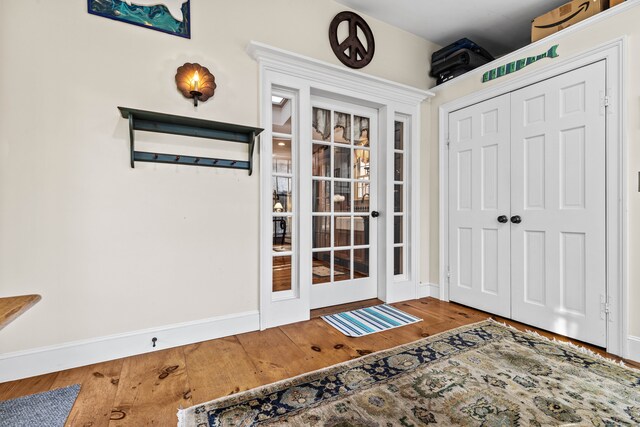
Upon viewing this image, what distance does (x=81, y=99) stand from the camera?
1.78 m

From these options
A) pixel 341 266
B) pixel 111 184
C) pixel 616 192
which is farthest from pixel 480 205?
pixel 111 184

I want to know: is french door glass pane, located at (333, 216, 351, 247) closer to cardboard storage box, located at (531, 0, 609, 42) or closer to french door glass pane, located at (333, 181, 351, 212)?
french door glass pane, located at (333, 181, 351, 212)

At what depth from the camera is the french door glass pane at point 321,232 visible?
2.75 m

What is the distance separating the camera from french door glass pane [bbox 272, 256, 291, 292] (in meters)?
2.44

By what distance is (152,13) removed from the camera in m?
1.95

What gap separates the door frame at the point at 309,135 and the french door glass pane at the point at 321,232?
0.88ft

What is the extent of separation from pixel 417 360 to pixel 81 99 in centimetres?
262

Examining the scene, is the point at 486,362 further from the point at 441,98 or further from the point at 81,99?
the point at 81,99

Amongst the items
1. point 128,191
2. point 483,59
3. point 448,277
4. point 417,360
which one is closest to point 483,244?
point 448,277

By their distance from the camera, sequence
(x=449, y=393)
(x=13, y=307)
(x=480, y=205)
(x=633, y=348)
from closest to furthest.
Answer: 1. (x=13, y=307)
2. (x=449, y=393)
3. (x=633, y=348)
4. (x=480, y=205)

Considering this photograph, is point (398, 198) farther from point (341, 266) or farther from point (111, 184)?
point (111, 184)

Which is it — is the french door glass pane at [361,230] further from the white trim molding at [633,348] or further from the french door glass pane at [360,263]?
the white trim molding at [633,348]

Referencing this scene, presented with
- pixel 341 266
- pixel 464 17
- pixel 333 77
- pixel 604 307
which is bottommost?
pixel 604 307

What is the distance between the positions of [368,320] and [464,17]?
297cm
